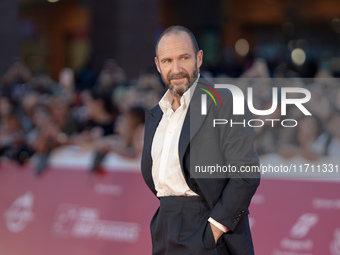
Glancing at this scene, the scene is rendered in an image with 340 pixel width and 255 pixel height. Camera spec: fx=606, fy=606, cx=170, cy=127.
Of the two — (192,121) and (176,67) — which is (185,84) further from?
(192,121)

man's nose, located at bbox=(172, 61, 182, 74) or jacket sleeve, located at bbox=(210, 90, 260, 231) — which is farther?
man's nose, located at bbox=(172, 61, 182, 74)

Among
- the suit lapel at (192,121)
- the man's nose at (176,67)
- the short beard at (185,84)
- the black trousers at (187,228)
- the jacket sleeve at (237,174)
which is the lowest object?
the black trousers at (187,228)

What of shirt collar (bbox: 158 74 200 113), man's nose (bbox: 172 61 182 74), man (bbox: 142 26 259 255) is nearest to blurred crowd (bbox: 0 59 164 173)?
shirt collar (bbox: 158 74 200 113)

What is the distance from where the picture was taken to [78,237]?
21.5ft

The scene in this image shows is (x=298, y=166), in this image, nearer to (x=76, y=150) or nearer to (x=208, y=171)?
(x=208, y=171)

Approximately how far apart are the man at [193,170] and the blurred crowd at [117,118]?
2.07 m

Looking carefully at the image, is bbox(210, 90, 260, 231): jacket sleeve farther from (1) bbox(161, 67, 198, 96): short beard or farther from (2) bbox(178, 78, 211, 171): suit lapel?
(1) bbox(161, 67, 198, 96): short beard

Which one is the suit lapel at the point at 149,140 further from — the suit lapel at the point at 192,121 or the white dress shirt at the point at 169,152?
the suit lapel at the point at 192,121

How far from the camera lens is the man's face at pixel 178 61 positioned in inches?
137

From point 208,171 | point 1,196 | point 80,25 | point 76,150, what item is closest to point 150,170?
point 208,171

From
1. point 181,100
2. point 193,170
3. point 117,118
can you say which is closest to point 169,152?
point 193,170

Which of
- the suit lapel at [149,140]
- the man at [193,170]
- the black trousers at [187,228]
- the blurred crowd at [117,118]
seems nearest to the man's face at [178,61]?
the man at [193,170]

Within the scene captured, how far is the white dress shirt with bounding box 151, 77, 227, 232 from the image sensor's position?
349 centimetres

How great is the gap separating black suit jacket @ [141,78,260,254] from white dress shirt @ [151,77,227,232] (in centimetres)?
4
